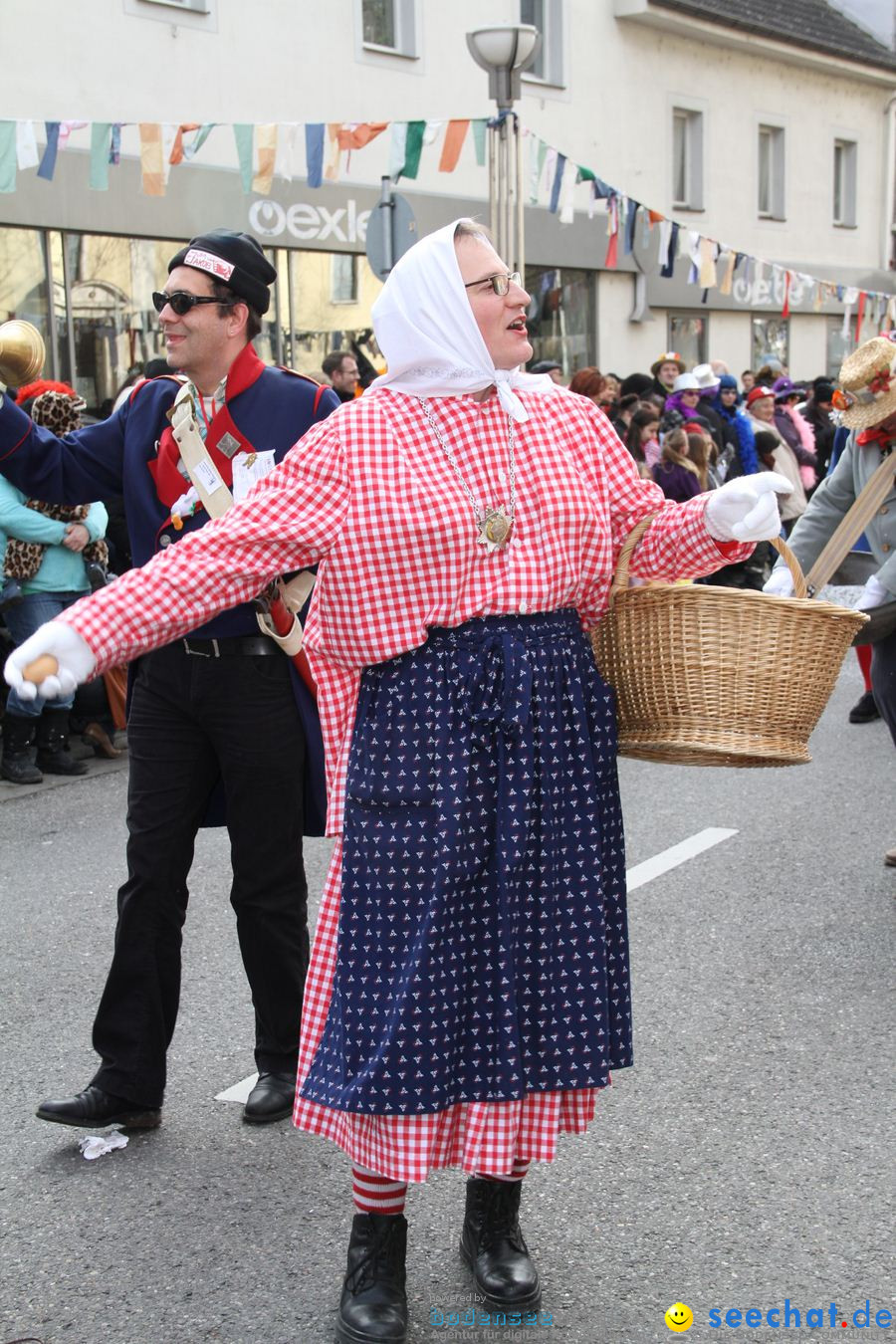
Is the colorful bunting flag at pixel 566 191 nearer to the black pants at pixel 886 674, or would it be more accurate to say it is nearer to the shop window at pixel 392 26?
the shop window at pixel 392 26

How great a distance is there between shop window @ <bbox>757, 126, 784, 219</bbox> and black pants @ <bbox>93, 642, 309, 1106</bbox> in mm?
22478

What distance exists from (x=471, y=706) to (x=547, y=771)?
179 mm

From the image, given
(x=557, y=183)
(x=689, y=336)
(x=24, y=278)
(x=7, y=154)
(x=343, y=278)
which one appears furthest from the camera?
(x=689, y=336)

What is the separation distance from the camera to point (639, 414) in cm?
1230

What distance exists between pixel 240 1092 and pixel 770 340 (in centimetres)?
2227

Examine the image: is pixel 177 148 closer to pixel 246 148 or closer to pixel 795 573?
pixel 246 148

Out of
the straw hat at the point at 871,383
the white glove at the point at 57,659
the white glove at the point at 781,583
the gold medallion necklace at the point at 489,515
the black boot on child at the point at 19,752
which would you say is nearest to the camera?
the white glove at the point at 57,659

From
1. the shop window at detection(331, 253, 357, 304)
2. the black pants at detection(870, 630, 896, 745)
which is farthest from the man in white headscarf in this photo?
the shop window at detection(331, 253, 357, 304)

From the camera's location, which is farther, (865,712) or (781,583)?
(865,712)

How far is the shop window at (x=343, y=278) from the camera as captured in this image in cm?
1599

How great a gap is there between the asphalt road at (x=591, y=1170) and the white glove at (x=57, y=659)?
→ 125 centimetres

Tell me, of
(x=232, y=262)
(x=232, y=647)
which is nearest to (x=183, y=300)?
(x=232, y=262)

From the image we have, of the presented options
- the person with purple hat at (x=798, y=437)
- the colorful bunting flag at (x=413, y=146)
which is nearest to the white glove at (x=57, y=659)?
the colorful bunting flag at (x=413, y=146)

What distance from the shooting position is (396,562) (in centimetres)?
267
